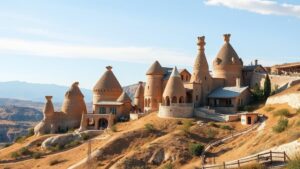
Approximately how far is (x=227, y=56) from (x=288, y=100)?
15.3 metres

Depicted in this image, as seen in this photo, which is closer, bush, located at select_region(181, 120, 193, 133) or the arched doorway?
bush, located at select_region(181, 120, 193, 133)

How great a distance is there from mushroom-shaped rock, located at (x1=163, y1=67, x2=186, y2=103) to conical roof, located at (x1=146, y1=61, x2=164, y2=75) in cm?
537

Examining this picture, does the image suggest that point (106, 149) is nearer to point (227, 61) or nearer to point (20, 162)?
→ point (20, 162)

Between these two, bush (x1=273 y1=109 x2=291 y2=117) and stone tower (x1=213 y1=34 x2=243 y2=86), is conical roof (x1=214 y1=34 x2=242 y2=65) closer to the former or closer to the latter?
stone tower (x1=213 y1=34 x2=243 y2=86)

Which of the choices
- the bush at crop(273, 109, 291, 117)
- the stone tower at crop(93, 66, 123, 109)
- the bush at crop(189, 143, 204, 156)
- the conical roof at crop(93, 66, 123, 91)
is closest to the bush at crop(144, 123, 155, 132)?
the bush at crop(189, 143, 204, 156)

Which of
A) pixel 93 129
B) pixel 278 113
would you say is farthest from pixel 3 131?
pixel 278 113

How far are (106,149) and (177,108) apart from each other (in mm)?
11556

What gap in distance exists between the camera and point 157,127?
196ft

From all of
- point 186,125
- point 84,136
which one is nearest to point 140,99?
point 84,136

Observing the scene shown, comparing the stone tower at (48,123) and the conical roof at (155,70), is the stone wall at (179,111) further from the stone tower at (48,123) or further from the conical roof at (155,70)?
the stone tower at (48,123)

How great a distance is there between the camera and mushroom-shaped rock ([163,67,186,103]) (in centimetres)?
6347

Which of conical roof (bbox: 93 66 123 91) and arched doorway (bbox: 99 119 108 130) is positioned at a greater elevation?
conical roof (bbox: 93 66 123 91)

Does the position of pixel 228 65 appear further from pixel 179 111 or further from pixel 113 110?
pixel 113 110

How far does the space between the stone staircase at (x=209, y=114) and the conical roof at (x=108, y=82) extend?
55.5ft
